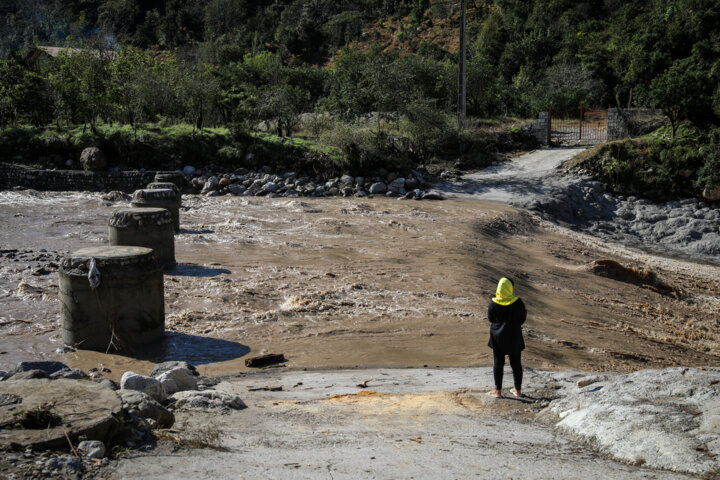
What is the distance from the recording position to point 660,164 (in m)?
22.2

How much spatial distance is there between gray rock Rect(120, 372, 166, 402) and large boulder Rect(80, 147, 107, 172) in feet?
69.0

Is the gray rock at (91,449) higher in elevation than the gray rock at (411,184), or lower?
lower

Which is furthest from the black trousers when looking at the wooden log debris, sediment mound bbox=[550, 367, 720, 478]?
the wooden log debris

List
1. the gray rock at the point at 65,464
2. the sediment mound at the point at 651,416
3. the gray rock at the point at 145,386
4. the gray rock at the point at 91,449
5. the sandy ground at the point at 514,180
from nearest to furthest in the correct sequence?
the gray rock at the point at 65,464 → the gray rock at the point at 91,449 → the sediment mound at the point at 651,416 → the gray rock at the point at 145,386 → the sandy ground at the point at 514,180

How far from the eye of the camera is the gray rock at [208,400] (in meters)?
5.52

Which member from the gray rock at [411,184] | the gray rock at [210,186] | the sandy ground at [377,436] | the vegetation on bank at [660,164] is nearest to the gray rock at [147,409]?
the sandy ground at [377,436]

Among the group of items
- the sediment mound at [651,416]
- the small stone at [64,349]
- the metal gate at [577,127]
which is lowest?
the small stone at [64,349]

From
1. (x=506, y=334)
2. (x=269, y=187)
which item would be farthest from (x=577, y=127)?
(x=506, y=334)

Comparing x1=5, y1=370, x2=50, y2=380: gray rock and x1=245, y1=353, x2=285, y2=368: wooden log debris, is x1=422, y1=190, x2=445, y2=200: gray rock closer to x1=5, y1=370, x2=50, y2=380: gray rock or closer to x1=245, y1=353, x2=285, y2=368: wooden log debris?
x1=245, y1=353, x2=285, y2=368: wooden log debris

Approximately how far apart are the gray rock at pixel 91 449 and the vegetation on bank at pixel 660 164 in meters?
21.3

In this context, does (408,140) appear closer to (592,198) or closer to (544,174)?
(544,174)

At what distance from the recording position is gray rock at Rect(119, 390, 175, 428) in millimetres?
4684

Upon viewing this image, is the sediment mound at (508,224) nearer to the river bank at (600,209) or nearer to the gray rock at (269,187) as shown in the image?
the river bank at (600,209)

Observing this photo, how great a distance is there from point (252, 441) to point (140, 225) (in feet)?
23.9
